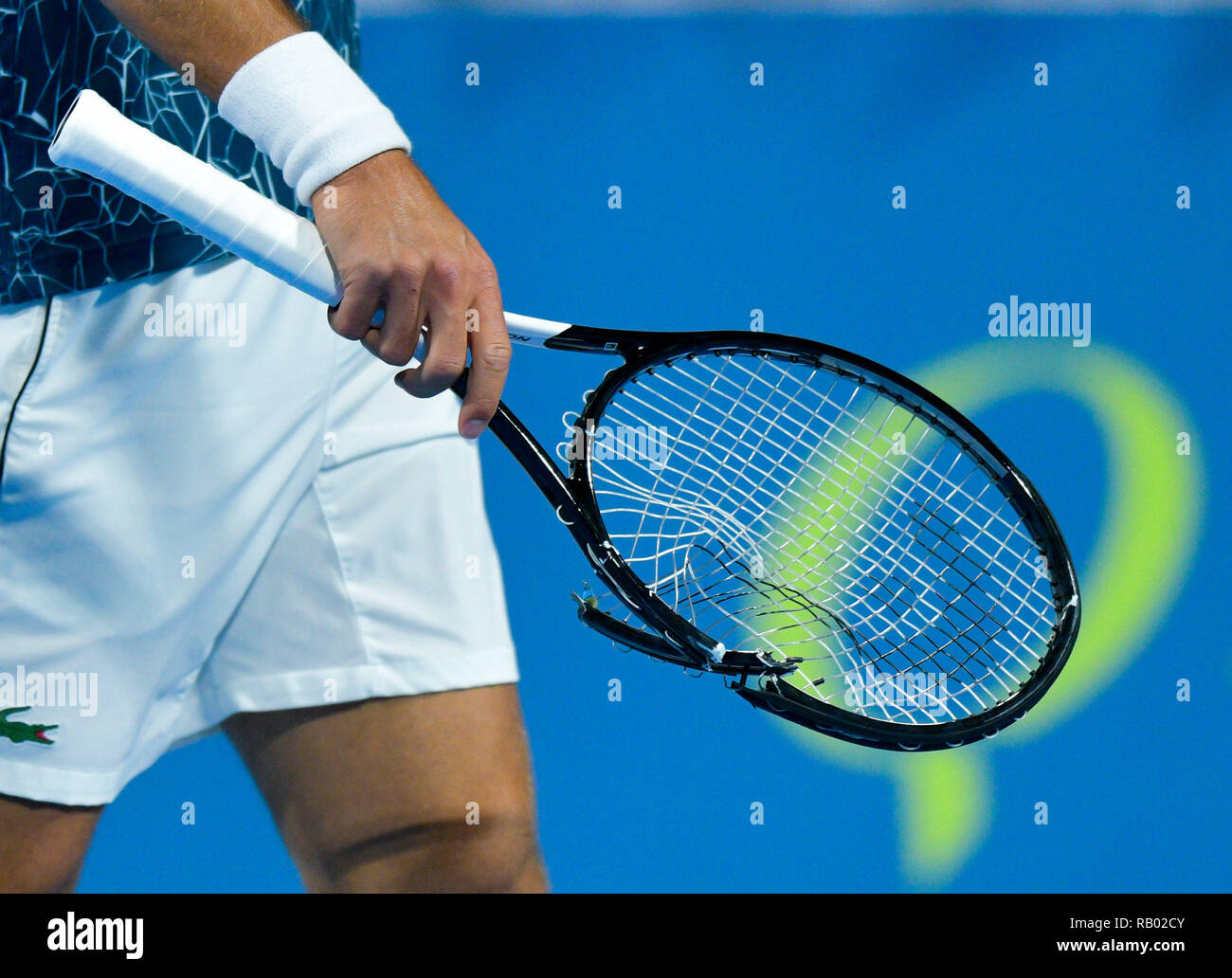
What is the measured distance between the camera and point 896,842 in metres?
1.54

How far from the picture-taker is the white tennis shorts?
85 cm

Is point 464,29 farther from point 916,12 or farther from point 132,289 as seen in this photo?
point 132,289

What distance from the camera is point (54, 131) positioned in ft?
2.72

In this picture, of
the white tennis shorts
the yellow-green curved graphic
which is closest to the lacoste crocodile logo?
the white tennis shorts

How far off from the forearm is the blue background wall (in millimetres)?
772

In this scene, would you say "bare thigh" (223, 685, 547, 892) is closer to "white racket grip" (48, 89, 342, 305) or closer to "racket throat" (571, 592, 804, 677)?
"racket throat" (571, 592, 804, 677)

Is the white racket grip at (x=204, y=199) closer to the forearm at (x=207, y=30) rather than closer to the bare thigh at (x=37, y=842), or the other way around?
the forearm at (x=207, y=30)

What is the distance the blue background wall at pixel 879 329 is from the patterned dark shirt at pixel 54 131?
2.18ft

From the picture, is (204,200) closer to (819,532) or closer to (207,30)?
(207,30)

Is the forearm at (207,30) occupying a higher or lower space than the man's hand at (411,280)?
higher

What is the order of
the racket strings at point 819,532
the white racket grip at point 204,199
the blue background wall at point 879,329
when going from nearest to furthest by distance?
1. the white racket grip at point 204,199
2. the racket strings at point 819,532
3. the blue background wall at point 879,329

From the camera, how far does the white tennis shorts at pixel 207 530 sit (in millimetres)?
849

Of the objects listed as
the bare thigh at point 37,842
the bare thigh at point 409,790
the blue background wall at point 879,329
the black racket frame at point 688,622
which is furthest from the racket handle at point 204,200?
the blue background wall at point 879,329
